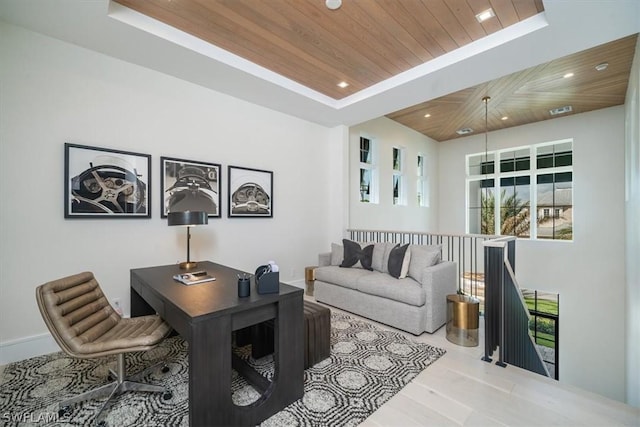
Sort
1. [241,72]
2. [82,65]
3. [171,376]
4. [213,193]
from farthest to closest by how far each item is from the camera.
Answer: [213,193] < [241,72] < [82,65] < [171,376]

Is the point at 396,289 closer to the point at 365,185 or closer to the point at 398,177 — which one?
the point at 365,185

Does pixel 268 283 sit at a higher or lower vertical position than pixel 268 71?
lower

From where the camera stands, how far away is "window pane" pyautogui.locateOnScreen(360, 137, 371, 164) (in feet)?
19.0

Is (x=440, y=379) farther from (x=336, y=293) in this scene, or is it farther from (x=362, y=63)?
(x=362, y=63)

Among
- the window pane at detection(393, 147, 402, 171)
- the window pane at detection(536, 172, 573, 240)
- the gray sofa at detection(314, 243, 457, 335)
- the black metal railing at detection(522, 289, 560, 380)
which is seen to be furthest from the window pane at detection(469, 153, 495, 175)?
the gray sofa at detection(314, 243, 457, 335)

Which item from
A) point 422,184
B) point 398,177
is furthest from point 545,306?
point 398,177

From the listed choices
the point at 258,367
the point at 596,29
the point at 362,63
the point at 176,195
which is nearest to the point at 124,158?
the point at 176,195

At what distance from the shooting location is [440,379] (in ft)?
7.00

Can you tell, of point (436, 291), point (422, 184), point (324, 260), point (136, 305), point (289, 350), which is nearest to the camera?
point (289, 350)

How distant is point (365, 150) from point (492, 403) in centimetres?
485

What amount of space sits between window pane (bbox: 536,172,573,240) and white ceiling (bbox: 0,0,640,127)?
4.29 m

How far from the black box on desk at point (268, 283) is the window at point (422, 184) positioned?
6.15 metres

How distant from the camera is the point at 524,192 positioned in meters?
6.53

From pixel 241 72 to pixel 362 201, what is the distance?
3.40m
